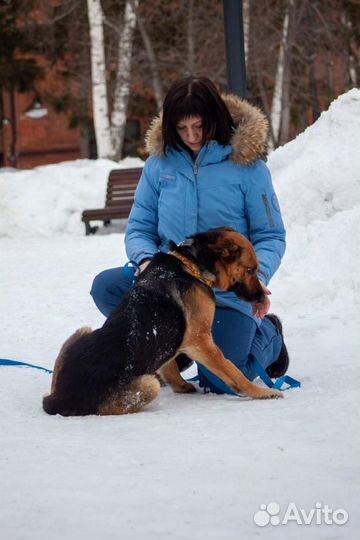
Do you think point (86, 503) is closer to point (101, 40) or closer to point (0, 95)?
point (101, 40)

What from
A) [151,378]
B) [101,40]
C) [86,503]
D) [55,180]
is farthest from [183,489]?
[101,40]

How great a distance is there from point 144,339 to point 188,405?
20.6 inches

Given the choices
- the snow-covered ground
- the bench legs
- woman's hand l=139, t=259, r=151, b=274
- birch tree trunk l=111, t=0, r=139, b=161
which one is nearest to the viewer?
the snow-covered ground

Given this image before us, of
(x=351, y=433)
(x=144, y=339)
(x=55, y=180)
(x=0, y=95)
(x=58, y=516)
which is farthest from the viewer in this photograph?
(x=0, y=95)

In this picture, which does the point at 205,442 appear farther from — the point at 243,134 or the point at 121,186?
the point at 121,186

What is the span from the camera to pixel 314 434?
4758 millimetres

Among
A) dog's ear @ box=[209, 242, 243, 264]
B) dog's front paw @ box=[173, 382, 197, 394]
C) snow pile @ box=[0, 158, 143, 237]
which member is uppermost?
dog's ear @ box=[209, 242, 243, 264]

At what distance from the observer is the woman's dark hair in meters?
5.99

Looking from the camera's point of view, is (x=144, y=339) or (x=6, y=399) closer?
(x=144, y=339)

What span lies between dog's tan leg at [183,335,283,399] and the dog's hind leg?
308 millimetres

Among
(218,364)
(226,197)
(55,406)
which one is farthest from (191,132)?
(55,406)

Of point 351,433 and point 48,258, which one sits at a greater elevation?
point 351,433

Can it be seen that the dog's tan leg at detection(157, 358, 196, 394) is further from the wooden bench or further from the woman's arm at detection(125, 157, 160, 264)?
the wooden bench

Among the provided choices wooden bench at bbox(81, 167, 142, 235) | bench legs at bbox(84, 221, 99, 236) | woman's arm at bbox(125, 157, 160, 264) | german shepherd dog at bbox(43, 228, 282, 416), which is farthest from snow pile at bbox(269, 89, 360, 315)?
bench legs at bbox(84, 221, 99, 236)
